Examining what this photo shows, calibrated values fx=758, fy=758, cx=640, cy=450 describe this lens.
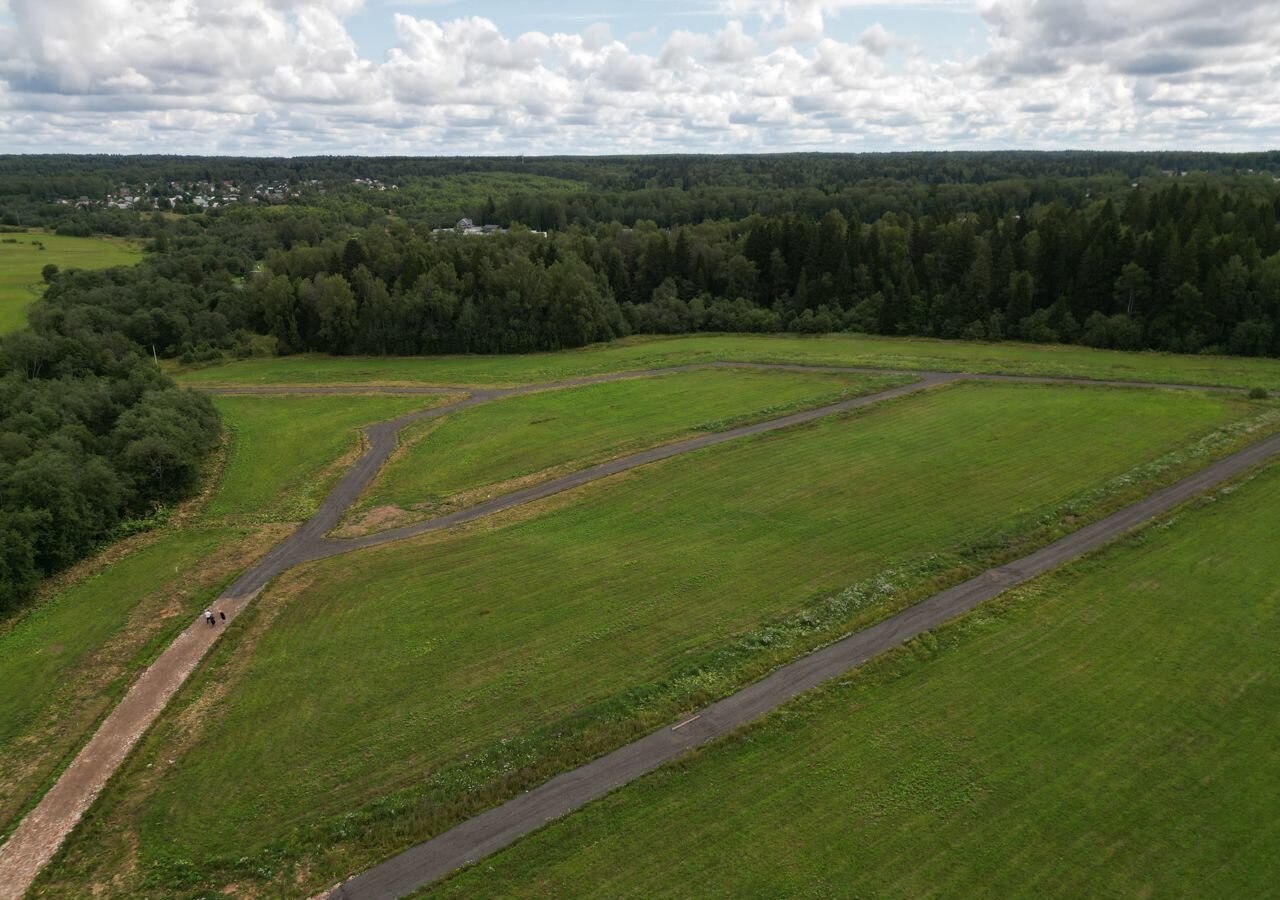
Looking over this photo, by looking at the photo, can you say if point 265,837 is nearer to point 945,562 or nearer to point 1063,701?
point 1063,701

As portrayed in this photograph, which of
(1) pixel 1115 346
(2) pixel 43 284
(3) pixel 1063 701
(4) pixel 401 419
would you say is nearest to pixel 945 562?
(3) pixel 1063 701

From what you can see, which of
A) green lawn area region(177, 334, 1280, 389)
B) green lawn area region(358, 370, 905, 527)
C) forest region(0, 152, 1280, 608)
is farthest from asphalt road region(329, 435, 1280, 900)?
forest region(0, 152, 1280, 608)

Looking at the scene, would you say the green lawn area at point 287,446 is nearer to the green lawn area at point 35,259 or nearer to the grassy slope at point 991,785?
the grassy slope at point 991,785

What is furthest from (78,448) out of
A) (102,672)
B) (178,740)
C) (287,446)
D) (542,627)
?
(542,627)

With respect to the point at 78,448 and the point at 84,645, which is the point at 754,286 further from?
the point at 84,645

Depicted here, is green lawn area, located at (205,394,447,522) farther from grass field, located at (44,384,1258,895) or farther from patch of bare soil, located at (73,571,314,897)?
patch of bare soil, located at (73,571,314,897)

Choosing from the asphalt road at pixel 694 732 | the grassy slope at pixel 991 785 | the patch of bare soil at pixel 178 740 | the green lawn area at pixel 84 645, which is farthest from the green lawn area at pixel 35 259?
the grassy slope at pixel 991 785
